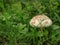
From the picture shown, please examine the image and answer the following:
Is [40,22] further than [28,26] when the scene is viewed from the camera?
No

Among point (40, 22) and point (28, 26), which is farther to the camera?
point (28, 26)

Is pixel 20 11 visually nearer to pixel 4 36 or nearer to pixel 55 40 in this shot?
pixel 4 36

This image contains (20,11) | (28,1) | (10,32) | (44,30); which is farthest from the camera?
(28,1)

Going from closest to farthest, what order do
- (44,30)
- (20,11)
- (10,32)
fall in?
(10,32) < (44,30) < (20,11)

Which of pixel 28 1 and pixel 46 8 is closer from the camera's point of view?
pixel 46 8

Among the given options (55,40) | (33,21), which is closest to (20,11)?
(33,21)

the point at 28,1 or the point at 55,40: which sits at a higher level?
the point at 28,1

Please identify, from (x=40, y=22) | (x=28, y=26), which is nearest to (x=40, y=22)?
(x=40, y=22)

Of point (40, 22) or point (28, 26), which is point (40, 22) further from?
point (28, 26)
